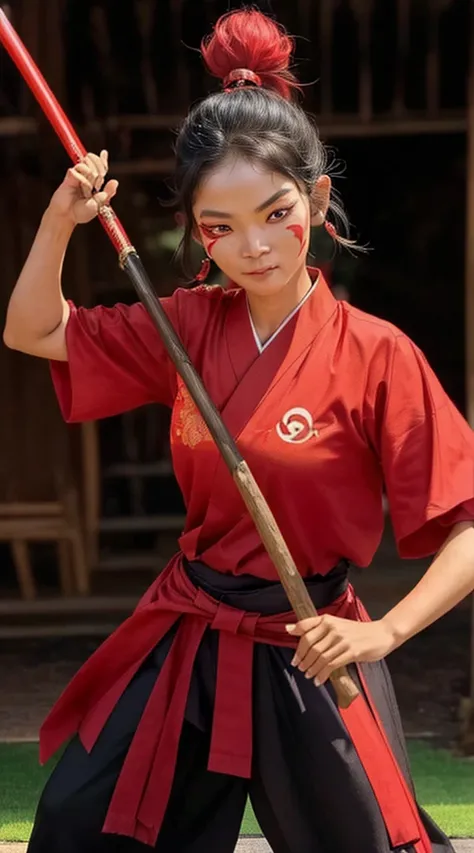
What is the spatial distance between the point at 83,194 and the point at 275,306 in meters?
0.39

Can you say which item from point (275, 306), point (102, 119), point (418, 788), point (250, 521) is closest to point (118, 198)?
point (102, 119)

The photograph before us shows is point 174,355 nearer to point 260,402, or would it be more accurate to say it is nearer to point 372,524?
point 260,402

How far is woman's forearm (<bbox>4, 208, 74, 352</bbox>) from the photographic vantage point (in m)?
2.16

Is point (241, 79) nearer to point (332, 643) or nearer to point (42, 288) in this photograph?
point (42, 288)

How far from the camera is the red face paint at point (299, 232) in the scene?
2082 mm

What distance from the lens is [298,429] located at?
204 centimetres

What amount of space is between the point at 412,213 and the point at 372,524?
567cm

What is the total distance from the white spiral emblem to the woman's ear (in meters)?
0.38

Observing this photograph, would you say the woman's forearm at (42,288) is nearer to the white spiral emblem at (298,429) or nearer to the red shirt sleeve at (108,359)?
the red shirt sleeve at (108,359)

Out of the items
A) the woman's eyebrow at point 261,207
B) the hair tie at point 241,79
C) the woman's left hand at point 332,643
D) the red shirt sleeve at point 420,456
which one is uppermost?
the hair tie at point 241,79

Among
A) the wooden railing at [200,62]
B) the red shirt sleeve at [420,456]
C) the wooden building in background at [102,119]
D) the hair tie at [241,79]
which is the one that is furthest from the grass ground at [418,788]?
the wooden railing at [200,62]

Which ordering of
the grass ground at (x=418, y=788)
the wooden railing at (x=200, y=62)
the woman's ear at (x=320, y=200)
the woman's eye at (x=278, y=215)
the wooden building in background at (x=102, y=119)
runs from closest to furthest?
the woman's eye at (x=278, y=215) → the woman's ear at (x=320, y=200) → the grass ground at (x=418, y=788) → the wooden railing at (x=200, y=62) → the wooden building in background at (x=102, y=119)

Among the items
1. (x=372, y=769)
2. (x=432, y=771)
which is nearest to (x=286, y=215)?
(x=372, y=769)

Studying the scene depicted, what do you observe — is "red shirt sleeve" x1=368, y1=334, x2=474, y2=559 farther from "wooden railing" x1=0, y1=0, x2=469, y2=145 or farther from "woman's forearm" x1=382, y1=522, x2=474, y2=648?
"wooden railing" x1=0, y1=0, x2=469, y2=145
